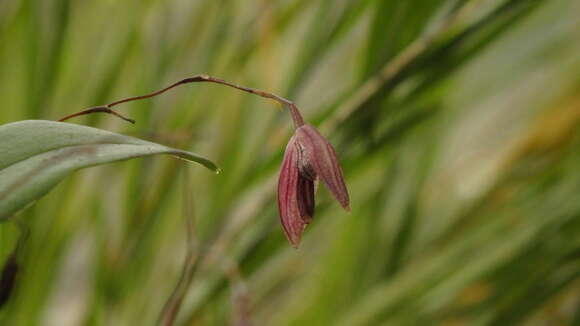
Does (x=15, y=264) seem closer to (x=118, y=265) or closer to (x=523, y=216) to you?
(x=118, y=265)

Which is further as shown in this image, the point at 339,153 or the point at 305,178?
the point at 339,153

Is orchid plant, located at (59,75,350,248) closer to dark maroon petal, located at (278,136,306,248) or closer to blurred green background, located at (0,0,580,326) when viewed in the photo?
dark maroon petal, located at (278,136,306,248)

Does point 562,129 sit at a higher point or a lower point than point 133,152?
higher

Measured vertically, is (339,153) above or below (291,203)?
above

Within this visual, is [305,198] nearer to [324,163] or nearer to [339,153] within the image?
[324,163]

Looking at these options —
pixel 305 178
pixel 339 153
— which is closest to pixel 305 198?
pixel 305 178

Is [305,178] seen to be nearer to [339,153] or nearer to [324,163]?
[324,163]

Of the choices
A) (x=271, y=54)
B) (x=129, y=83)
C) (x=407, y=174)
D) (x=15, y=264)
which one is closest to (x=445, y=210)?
(x=407, y=174)
